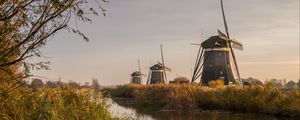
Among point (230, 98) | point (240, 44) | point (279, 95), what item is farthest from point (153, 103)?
point (240, 44)

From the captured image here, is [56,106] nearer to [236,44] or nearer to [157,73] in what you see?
[236,44]

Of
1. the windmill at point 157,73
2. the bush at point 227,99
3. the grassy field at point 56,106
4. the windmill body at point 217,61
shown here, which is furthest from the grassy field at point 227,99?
the windmill at point 157,73

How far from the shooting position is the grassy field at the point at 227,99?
2147 cm

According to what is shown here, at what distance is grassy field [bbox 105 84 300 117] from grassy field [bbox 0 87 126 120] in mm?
8446

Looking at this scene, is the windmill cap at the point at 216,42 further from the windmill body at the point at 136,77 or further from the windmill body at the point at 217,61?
the windmill body at the point at 136,77

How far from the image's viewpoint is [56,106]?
361 inches

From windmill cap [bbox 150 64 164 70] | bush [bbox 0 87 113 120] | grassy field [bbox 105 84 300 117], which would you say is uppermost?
windmill cap [bbox 150 64 164 70]

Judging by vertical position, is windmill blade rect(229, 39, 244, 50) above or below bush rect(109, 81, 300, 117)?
above

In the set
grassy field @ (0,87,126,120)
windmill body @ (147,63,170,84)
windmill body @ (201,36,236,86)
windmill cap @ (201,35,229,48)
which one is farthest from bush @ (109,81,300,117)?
windmill body @ (147,63,170,84)

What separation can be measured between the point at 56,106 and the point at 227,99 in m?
18.0

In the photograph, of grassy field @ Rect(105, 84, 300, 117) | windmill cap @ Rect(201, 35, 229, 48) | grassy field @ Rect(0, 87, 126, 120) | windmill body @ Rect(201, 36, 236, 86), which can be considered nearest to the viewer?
A: grassy field @ Rect(0, 87, 126, 120)

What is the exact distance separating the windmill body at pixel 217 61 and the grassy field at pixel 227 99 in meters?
10.4

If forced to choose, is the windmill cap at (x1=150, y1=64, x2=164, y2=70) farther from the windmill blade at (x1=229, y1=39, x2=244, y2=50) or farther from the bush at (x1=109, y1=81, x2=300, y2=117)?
the bush at (x1=109, y1=81, x2=300, y2=117)

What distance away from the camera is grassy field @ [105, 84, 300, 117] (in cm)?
2147
